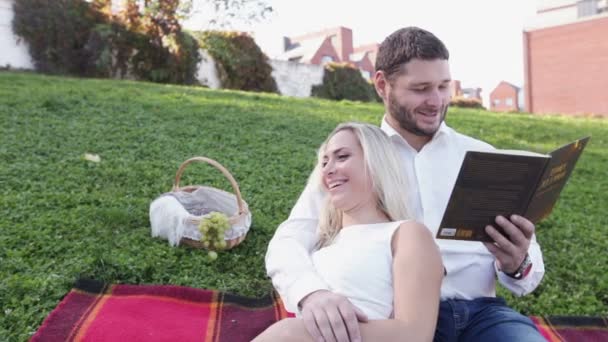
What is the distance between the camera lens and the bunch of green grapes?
349cm

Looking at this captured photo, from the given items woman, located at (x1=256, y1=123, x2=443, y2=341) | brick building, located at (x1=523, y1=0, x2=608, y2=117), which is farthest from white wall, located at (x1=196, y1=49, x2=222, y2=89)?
brick building, located at (x1=523, y1=0, x2=608, y2=117)

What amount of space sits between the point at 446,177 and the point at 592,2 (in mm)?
34114

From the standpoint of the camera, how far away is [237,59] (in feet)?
51.0

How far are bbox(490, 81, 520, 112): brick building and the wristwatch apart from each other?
59926 mm

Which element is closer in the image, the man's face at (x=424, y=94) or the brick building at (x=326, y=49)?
the man's face at (x=424, y=94)

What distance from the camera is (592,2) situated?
101ft

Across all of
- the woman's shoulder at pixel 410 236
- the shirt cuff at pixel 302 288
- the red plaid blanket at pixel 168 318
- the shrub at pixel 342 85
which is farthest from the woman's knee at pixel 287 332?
the shrub at pixel 342 85

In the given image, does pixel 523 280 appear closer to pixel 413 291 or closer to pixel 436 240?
pixel 436 240

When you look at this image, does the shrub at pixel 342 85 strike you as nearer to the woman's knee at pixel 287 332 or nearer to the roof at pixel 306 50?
the woman's knee at pixel 287 332

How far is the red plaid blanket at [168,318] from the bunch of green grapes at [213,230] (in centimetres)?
49

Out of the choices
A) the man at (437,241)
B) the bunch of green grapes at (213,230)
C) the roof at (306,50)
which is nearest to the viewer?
the man at (437,241)

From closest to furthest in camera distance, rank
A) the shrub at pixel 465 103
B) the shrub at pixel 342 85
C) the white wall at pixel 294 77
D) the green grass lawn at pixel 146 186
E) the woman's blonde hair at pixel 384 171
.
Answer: the woman's blonde hair at pixel 384 171, the green grass lawn at pixel 146 186, the white wall at pixel 294 77, the shrub at pixel 342 85, the shrub at pixel 465 103

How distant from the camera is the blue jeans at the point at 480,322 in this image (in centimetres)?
187

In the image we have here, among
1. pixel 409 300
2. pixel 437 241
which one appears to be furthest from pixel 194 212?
pixel 409 300
